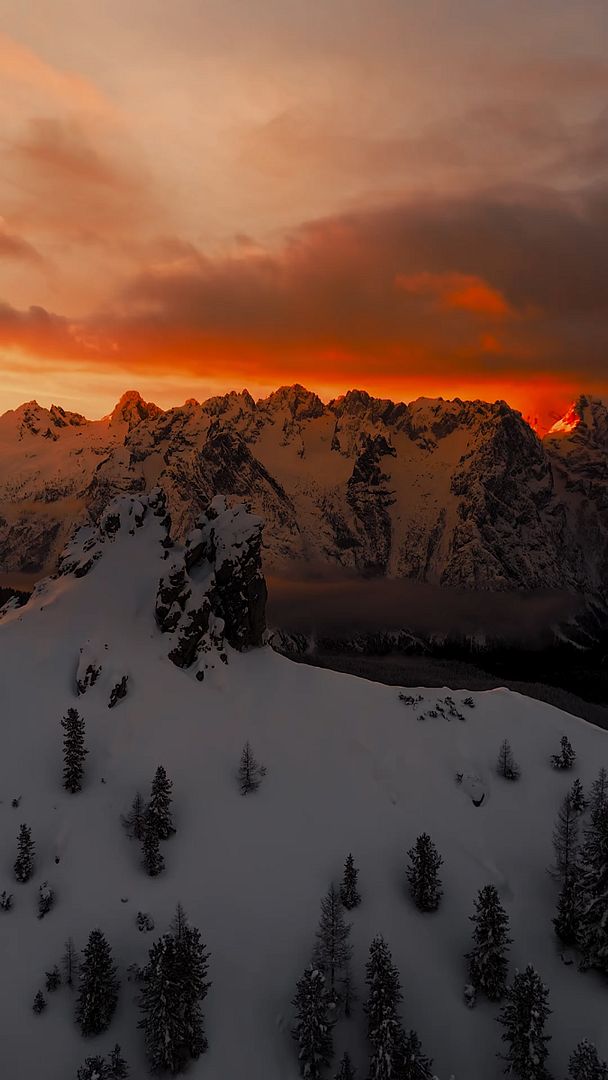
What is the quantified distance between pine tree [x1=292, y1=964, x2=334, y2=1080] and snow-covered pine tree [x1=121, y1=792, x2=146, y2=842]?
31.3m

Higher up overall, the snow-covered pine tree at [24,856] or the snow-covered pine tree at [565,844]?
the snow-covered pine tree at [565,844]

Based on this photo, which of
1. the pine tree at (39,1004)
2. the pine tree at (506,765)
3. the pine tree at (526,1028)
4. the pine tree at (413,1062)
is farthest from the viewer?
the pine tree at (506,765)

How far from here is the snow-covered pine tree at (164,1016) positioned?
244 feet

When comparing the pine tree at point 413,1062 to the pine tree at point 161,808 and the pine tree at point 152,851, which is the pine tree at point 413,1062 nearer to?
the pine tree at point 152,851

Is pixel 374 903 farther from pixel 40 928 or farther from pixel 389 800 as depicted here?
pixel 40 928

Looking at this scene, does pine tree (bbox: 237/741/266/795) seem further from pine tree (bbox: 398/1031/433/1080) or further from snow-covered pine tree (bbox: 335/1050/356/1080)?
pine tree (bbox: 398/1031/433/1080)

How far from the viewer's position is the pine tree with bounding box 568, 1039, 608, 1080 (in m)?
67.4

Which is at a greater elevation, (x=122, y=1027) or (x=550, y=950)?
(x=550, y=950)

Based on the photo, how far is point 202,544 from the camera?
146000mm

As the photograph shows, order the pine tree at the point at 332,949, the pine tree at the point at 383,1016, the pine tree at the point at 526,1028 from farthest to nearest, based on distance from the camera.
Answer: the pine tree at the point at 332,949 → the pine tree at the point at 383,1016 → the pine tree at the point at 526,1028

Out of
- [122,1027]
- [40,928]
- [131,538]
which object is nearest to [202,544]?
[131,538]

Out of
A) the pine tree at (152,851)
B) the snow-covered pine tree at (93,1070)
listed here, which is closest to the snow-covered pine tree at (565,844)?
the pine tree at (152,851)

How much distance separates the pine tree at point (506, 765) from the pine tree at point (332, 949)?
42.2 metres

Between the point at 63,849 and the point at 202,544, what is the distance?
64566mm
